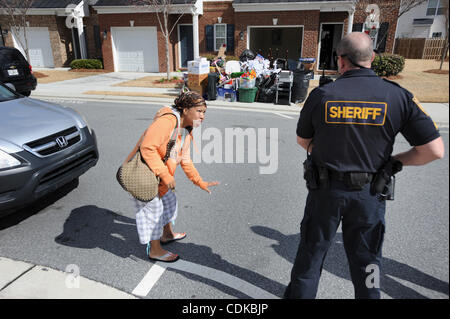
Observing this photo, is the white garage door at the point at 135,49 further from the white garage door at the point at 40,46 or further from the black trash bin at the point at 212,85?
the black trash bin at the point at 212,85

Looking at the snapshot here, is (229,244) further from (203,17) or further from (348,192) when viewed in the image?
(203,17)

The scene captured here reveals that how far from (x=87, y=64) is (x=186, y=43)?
628cm

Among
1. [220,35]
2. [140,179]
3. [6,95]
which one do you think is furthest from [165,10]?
[140,179]

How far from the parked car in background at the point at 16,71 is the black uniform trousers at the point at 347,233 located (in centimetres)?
1171

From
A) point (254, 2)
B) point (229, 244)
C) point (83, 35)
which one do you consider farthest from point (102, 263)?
point (83, 35)

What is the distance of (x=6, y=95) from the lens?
5.06 m

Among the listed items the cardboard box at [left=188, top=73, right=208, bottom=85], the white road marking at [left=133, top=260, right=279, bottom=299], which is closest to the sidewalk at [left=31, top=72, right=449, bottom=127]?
the cardboard box at [left=188, top=73, right=208, bottom=85]

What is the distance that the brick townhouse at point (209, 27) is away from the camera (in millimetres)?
17344

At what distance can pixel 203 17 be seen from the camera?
19.7m

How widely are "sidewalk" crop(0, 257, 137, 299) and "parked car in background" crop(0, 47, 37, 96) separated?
9.91 meters

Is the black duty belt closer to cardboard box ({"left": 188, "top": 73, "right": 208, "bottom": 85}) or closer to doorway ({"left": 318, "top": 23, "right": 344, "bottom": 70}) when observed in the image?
cardboard box ({"left": 188, "top": 73, "right": 208, "bottom": 85})

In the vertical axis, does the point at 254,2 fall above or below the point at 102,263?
above

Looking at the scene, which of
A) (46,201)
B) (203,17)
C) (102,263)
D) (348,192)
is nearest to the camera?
(348,192)
